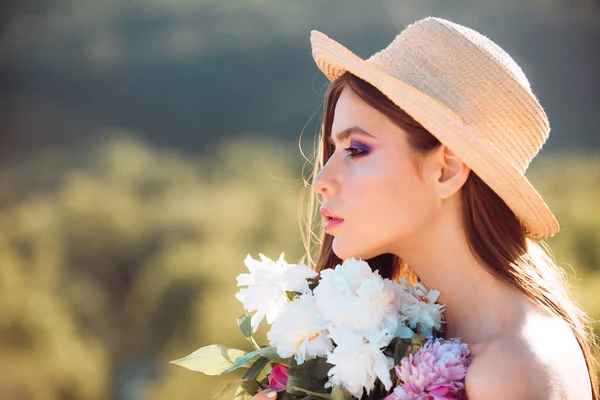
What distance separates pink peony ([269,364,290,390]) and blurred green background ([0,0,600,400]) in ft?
5.78

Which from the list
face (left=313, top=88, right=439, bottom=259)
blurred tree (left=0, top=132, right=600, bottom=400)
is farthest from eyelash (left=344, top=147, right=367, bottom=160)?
blurred tree (left=0, top=132, right=600, bottom=400)

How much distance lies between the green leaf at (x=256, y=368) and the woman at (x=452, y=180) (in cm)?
5

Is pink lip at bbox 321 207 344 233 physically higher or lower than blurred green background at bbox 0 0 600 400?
lower

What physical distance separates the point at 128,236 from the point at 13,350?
0.86 metres

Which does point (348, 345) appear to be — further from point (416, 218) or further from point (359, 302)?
point (416, 218)

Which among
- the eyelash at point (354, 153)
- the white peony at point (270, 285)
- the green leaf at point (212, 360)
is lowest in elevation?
the green leaf at point (212, 360)

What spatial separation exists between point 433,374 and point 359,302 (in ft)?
0.72

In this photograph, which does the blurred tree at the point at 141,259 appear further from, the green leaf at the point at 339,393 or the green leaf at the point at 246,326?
the green leaf at the point at 339,393

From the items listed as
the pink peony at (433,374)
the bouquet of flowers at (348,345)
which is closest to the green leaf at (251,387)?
the bouquet of flowers at (348,345)

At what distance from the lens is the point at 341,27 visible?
5020mm

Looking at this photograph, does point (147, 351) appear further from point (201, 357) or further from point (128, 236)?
point (201, 357)

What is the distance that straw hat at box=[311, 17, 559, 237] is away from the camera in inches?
59.4

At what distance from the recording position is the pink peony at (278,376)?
5.18ft

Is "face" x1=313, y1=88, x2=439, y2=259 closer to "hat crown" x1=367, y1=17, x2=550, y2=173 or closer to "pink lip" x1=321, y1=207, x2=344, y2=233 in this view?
"pink lip" x1=321, y1=207, x2=344, y2=233
